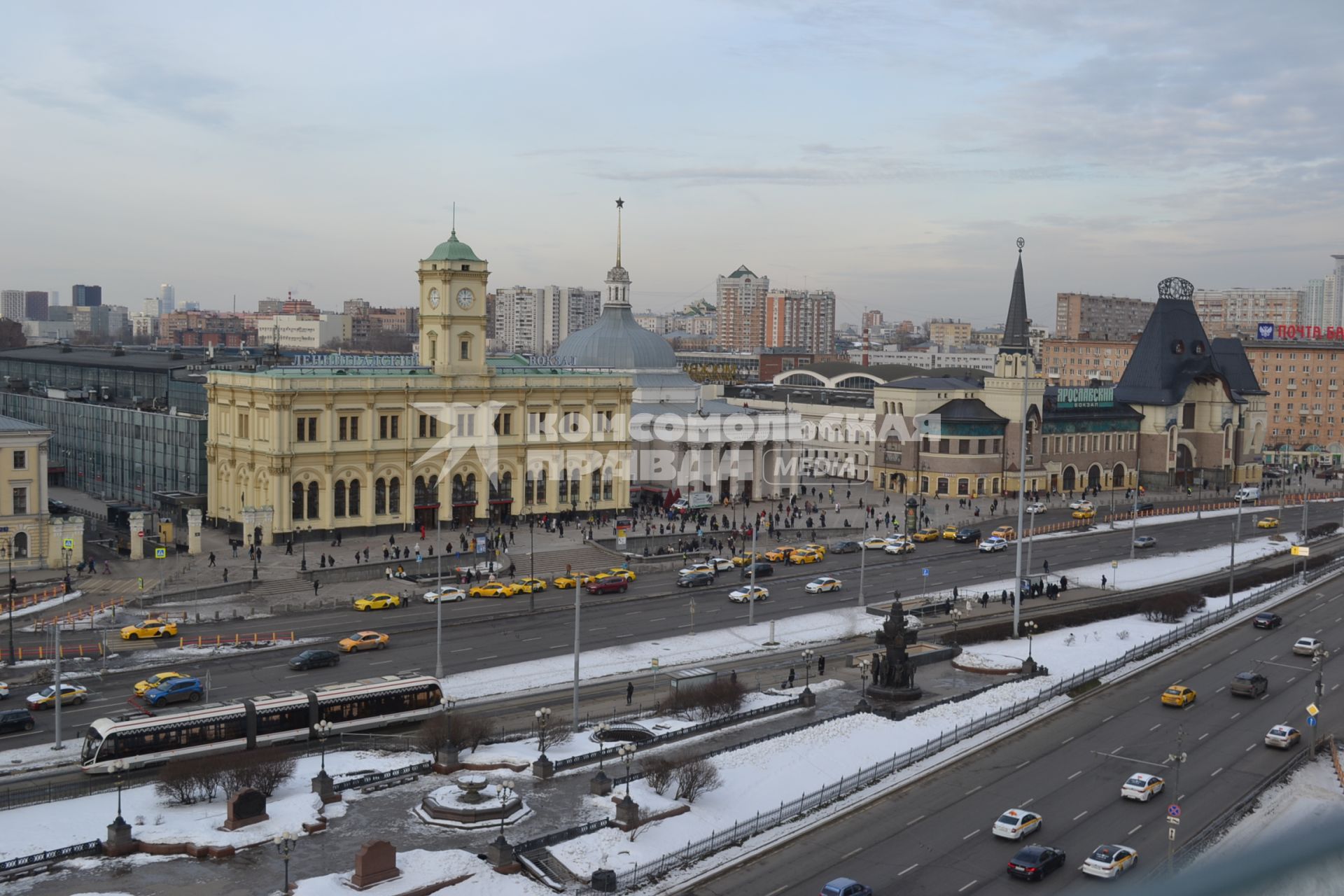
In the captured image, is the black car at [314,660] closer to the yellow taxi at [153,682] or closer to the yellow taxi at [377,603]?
the yellow taxi at [153,682]

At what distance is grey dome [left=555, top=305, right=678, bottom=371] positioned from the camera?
384ft

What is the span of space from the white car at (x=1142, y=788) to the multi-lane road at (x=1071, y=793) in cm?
24

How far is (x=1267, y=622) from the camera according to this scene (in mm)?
69438

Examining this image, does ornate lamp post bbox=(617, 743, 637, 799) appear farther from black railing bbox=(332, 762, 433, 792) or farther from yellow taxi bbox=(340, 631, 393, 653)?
yellow taxi bbox=(340, 631, 393, 653)

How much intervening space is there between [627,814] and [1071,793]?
15229 millimetres

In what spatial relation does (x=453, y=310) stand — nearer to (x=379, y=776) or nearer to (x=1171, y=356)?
(x=379, y=776)

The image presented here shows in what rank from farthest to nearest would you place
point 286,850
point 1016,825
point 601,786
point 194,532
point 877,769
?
point 194,532 < point 877,769 < point 601,786 < point 1016,825 < point 286,850

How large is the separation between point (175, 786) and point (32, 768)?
6.39 metres

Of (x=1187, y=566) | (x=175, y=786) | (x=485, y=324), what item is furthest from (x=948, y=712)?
(x=485, y=324)

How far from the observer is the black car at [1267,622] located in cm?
6938

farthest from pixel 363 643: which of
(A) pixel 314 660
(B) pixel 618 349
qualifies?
(B) pixel 618 349

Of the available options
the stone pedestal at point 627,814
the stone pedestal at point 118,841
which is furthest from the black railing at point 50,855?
the stone pedestal at point 627,814

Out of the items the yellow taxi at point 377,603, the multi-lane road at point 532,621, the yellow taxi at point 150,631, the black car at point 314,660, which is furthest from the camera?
the yellow taxi at point 377,603

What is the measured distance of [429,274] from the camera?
9150 cm
